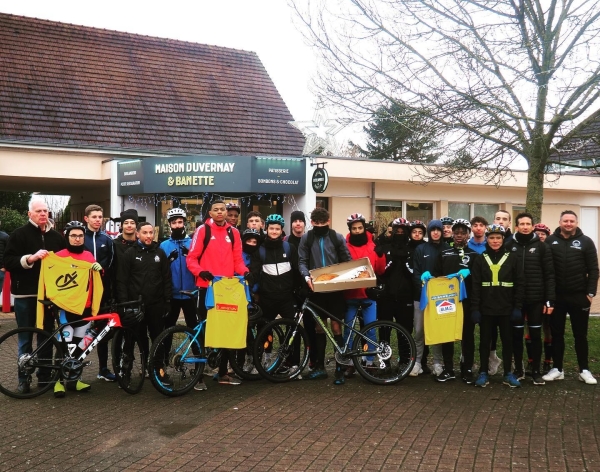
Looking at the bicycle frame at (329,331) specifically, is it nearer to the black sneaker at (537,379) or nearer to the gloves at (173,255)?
the gloves at (173,255)

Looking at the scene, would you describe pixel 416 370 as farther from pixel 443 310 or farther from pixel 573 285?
pixel 573 285

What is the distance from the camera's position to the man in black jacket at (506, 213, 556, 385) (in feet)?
24.2

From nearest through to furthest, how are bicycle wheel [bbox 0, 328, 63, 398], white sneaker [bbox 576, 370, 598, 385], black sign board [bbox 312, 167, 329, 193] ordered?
bicycle wheel [bbox 0, 328, 63, 398], white sneaker [bbox 576, 370, 598, 385], black sign board [bbox 312, 167, 329, 193]

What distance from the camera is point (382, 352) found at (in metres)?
7.49

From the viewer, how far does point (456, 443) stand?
536 cm

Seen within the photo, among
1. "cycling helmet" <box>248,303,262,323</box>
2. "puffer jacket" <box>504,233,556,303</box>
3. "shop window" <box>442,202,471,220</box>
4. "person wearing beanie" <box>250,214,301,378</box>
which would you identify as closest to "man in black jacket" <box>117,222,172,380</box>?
"cycling helmet" <box>248,303,262,323</box>

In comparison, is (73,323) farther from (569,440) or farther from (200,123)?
(200,123)

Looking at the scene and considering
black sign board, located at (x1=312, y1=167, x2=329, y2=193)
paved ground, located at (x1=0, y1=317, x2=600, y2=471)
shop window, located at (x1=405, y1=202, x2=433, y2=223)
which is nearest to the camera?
paved ground, located at (x1=0, y1=317, x2=600, y2=471)

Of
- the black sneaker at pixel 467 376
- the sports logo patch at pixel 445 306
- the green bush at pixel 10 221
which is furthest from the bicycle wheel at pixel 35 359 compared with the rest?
the green bush at pixel 10 221

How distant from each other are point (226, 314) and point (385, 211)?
1410 centimetres

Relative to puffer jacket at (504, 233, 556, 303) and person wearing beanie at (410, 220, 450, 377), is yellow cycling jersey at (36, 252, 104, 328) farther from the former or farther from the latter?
puffer jacket at (504, 233, 556, 303)

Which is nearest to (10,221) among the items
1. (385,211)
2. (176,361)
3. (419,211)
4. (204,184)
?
(204,184)

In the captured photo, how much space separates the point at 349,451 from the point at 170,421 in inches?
68.7

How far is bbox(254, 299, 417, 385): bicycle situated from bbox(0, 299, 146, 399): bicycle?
53.0 inches
